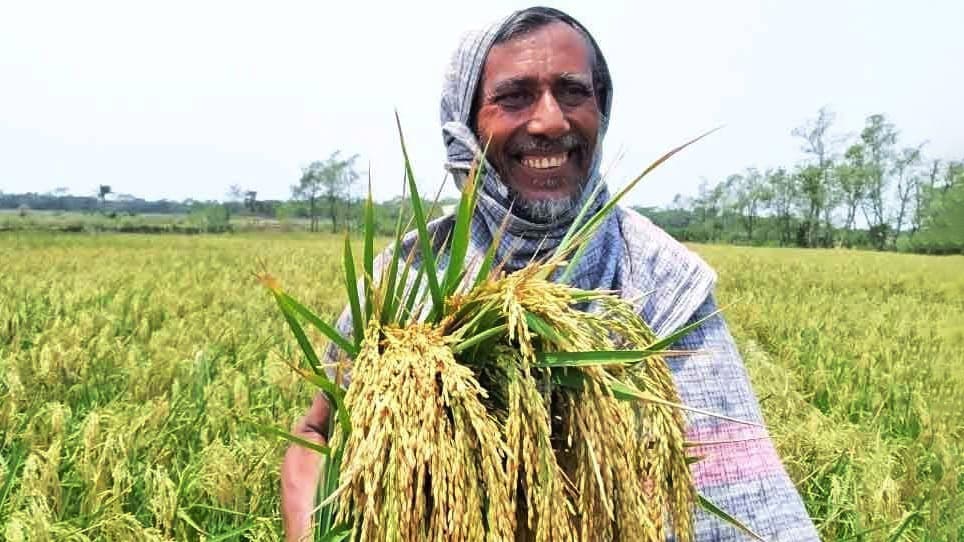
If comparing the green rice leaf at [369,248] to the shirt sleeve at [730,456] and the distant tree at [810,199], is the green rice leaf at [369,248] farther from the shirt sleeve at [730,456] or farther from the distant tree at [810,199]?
the distant tree at [810,199]

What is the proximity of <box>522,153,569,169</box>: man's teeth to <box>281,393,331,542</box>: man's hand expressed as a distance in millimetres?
741

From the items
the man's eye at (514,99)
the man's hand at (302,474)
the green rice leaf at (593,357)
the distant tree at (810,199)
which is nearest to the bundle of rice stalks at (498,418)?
the green rice leaf at (593,357)

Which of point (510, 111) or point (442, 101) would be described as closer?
point (510, 111)

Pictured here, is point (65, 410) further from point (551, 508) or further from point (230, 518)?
point (551, 508)

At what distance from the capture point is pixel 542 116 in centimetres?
195

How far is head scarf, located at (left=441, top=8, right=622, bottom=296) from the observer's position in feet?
6.75

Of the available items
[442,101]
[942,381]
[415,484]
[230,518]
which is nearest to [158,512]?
[230,518]

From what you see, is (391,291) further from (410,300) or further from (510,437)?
(510,437)

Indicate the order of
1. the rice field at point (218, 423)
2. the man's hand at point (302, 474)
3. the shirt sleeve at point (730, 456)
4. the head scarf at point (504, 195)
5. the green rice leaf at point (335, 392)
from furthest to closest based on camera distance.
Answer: the rice field at point (218, 423) → the head scarf at point (504, 195) → the shirt sleeve at point (730, 456) → the man's hand at point (302, 474) → the green rice leaf at point (335, 392)

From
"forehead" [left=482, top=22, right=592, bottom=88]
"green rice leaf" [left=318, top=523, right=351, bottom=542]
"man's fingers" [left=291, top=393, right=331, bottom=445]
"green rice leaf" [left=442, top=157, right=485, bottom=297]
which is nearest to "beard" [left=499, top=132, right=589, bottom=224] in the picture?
"forehead" [left=482, top=22, right=592, bottom=88]

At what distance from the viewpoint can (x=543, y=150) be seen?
201 cm

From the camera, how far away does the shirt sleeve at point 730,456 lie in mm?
1833

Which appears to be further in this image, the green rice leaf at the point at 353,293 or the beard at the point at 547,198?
the beard at the point at 547,198

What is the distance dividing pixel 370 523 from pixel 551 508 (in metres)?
0.24
